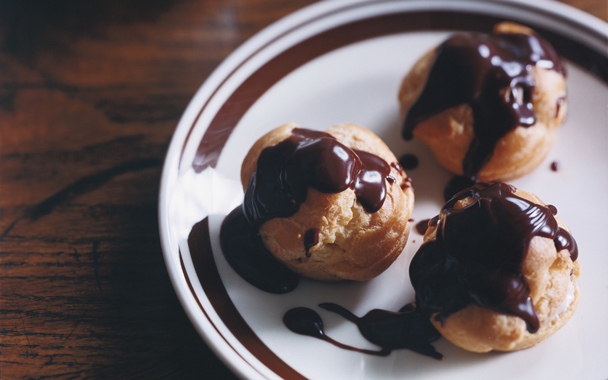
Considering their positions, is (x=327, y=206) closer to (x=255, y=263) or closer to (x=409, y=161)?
(x=255, y=263)

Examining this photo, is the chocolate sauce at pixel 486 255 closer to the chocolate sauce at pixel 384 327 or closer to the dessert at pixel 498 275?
the dessert at pixel 498 275

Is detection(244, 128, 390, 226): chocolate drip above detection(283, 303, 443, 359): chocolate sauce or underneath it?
above

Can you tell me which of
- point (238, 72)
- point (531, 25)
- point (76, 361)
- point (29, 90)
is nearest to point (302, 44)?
point (238, 72)

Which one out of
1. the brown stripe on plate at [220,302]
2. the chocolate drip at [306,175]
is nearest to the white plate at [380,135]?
the brown stripe on plate at [220,302]

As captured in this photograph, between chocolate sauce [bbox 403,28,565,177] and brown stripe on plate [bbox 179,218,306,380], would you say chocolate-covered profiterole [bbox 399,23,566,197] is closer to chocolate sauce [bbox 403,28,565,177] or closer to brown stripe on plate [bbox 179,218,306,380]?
chocolate sauce [bbox 403,28,565,177]

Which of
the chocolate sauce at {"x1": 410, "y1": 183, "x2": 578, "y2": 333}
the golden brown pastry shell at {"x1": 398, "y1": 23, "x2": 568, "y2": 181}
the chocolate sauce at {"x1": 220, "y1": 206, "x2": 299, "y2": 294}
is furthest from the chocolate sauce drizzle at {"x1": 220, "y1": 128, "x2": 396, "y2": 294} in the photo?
the golden brown pastry shell at {"x1": 398, "y1": 23, "x2": 568, "y2": 181}

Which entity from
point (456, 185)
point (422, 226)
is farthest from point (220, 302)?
point (456, 185)
